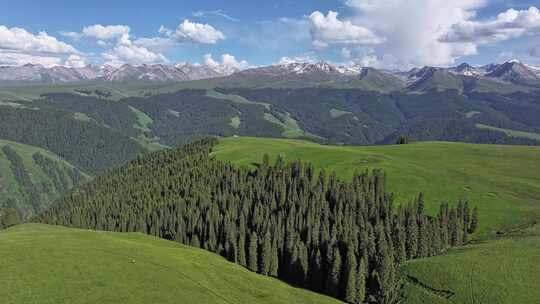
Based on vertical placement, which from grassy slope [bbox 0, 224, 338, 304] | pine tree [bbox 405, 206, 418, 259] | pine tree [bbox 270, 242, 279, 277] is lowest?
pine tree [bbox 270, 242, 279, 277]

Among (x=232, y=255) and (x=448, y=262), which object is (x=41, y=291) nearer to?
(x=232, y=255)

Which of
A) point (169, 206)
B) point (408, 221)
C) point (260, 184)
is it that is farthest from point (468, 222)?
point (169, 206)

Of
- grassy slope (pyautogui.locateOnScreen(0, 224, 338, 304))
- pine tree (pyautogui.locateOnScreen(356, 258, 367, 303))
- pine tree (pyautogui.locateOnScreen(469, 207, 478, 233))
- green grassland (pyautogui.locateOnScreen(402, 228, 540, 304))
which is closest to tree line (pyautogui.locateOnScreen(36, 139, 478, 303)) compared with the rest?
pine tree (pyautogui.locateOnScreen(356, 258, 367, 303))

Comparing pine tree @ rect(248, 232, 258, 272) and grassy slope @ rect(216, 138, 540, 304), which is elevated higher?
grassy slope @ rect(216, 138, 540, 304)

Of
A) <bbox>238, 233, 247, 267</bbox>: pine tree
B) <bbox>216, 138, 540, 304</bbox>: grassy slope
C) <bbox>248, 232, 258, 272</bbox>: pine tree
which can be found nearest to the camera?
<bbox>216, 138, 540, 304</bbox>: grassy slope

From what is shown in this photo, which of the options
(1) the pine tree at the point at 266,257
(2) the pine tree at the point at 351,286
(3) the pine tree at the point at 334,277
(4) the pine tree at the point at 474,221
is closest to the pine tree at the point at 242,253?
(1) the pine tree at the point at 266,257

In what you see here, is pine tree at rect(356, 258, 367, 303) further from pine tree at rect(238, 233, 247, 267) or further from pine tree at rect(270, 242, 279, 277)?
pine tree at rect(238, 233, 247, 267)
